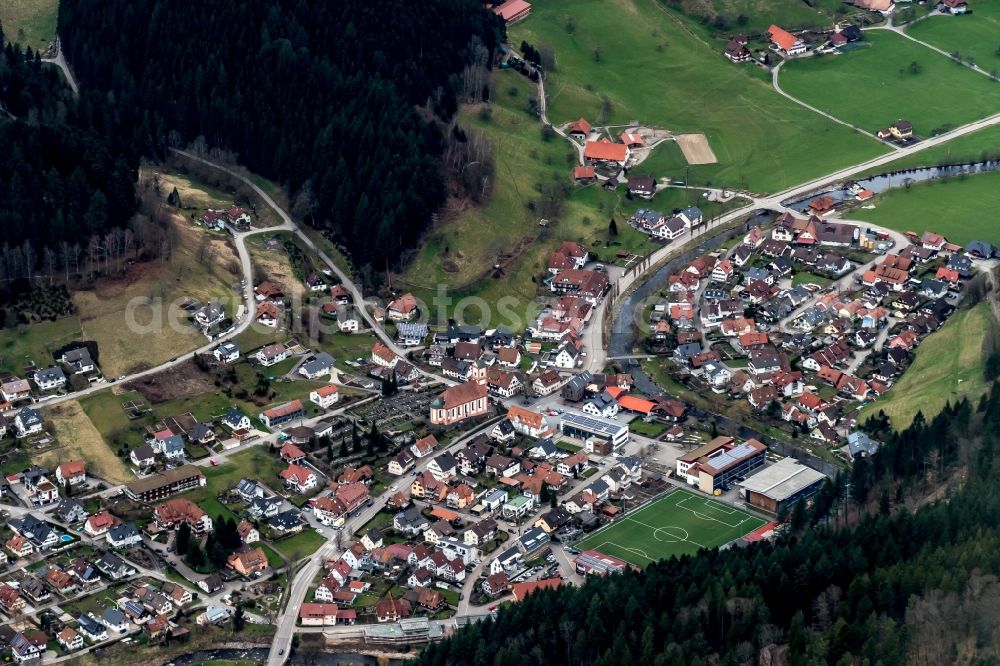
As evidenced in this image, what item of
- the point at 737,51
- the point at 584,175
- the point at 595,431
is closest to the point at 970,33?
the point at 737,51

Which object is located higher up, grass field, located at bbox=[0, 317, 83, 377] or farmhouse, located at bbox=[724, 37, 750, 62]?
farmhouse, located at bbox=[724, 37, 750, 62]

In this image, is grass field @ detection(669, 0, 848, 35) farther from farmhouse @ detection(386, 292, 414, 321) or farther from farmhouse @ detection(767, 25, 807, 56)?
farmhouse @ detection(386, 292, 414, 321)

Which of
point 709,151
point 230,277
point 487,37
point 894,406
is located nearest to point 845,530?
point 894,406

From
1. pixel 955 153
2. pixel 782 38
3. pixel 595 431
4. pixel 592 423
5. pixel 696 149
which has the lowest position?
pixel 592 423

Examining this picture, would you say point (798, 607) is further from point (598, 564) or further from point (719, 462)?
point (719, 462)

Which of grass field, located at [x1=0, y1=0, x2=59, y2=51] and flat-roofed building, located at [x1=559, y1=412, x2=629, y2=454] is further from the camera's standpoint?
grass field, located at [x1=0, y1=0, x2=59, y2=51]

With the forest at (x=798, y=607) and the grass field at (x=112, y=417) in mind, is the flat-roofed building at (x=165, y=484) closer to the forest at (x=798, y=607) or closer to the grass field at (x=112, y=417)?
the grass field at (x=112, y=417)

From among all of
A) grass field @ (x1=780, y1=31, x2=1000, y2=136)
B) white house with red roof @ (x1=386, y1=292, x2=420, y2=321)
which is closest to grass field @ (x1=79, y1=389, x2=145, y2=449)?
white house with red roof @ (x1=386, y1=292, x2=420, y2=321)
